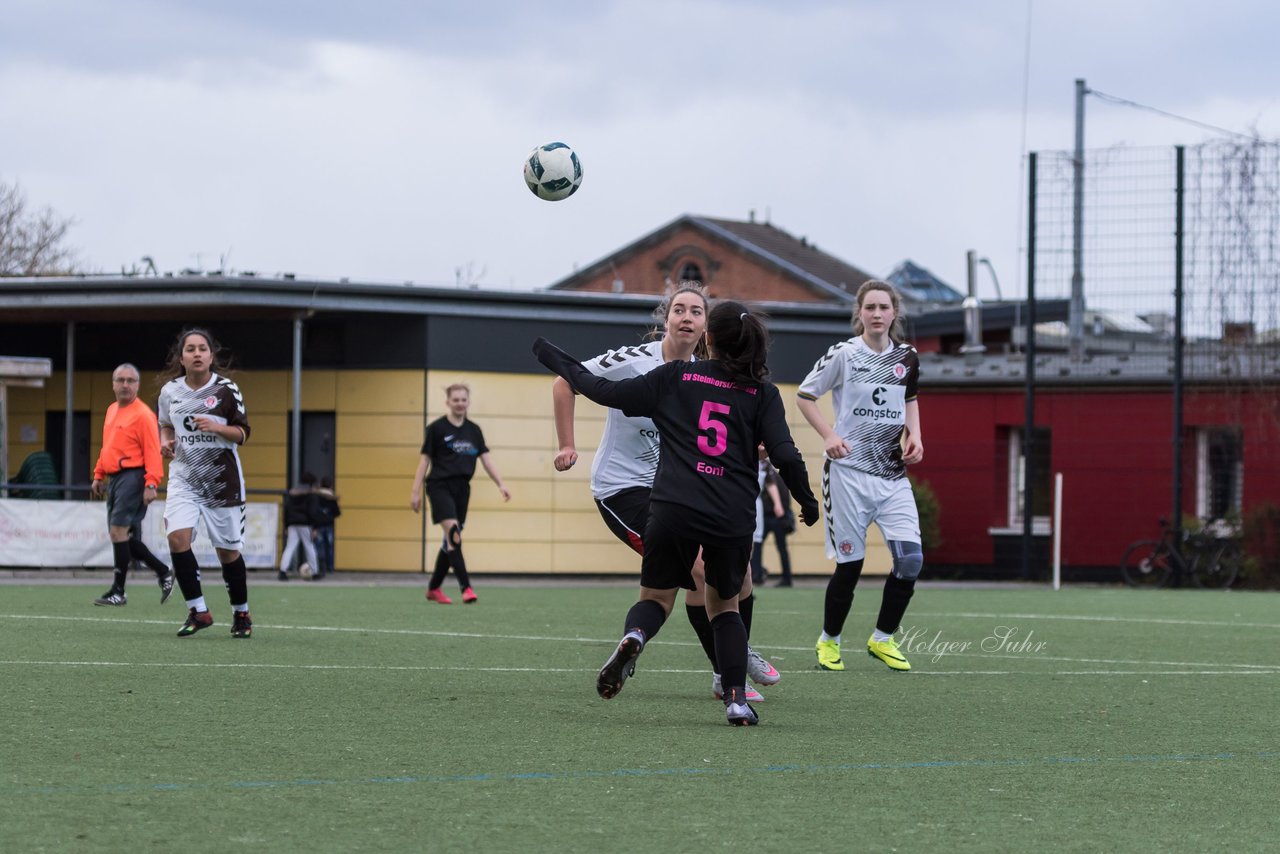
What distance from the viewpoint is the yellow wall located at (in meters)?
25.1

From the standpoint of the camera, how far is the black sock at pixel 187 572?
1055cm

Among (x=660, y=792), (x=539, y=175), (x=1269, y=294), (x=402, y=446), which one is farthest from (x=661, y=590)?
(x=1269, y=294)

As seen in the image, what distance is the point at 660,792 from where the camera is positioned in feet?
17.2

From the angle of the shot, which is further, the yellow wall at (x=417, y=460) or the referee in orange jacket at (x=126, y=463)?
the yellow wall at (x=417, y=460)

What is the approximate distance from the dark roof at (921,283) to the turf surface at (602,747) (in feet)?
179

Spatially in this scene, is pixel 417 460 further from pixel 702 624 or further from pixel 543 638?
pixel 702 624

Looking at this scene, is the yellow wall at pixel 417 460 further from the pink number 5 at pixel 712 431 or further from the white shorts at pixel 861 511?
the pink number 5 at pixel 712 431

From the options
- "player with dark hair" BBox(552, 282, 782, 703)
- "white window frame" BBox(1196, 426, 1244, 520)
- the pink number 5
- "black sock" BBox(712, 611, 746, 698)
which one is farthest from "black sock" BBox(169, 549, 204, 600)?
"white window frame" BBox(1196, 426, 1244, 520)

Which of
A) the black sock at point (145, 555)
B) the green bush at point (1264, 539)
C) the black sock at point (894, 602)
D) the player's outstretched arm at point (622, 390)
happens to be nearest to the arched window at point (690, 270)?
the green bush at point (1264, 539)

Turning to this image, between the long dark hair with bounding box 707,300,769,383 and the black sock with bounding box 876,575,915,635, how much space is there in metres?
2.84

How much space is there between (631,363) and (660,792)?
10.5 feet

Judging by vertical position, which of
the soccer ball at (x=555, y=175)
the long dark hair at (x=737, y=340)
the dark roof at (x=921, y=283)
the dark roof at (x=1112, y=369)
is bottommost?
the long dark hair at (x=737, y=340)

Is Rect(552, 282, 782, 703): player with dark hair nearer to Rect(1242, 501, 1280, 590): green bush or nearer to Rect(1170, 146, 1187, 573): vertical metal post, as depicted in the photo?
Rect(1170, 146, 1187, 573): vertical metal post

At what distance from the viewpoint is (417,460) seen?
82.3 feet
